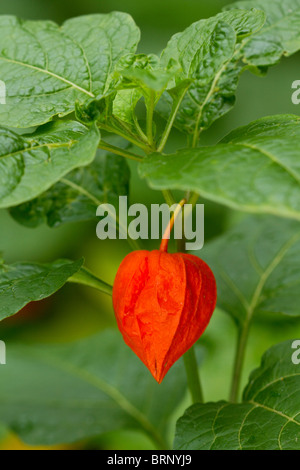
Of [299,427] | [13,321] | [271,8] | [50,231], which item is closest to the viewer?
[299,427]

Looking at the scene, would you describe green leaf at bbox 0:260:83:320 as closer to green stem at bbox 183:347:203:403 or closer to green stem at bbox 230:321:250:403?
green stem at bbox 183:347:203:403

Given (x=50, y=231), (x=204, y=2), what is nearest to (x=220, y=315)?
(x=50, y=231)

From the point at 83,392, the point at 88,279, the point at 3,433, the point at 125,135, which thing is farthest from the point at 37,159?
the point at 3,433

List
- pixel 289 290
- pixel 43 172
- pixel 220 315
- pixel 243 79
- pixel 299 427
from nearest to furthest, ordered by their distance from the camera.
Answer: pixel 43 172
pixel 299 427
pixel 289 290
pixel 220 315
pixel 243 79

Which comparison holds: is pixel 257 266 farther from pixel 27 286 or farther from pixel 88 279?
pixel 27 286

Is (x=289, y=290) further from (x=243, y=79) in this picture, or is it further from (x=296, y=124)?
(x=243, y=79)

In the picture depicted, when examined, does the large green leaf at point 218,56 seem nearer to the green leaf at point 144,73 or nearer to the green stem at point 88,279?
the green leaf at point 144,73

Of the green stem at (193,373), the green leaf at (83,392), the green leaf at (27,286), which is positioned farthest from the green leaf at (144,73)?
the green leaf at (83,392)
